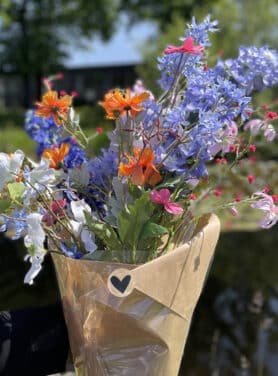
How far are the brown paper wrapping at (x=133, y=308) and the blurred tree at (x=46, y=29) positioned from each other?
22.3 metres

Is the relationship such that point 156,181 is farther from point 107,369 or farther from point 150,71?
point 150,71

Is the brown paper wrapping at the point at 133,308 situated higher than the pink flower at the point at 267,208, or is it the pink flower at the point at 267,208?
the pink flower at the point at 267,208

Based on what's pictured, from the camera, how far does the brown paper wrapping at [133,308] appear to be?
105 cm

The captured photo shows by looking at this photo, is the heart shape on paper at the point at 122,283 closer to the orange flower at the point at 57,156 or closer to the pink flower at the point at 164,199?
the pink flower at the point at 164,199

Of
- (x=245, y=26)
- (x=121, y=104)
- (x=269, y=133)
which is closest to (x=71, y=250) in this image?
(x=121, y=104)

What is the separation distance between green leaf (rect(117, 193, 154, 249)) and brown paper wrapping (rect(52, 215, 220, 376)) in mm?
72

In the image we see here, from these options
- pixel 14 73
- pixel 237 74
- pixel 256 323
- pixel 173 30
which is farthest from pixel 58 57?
pixel 237 74

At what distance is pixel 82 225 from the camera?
3.74 feet

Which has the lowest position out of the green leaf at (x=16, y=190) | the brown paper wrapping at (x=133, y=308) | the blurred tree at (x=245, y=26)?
the blurred tree at (x=245, y=26)

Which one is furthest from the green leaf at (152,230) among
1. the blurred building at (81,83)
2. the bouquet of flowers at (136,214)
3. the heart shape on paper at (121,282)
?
the blurred building at (81,83)

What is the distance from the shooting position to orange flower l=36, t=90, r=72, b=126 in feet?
4.09

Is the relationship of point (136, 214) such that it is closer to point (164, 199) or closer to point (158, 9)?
point (164, 199)

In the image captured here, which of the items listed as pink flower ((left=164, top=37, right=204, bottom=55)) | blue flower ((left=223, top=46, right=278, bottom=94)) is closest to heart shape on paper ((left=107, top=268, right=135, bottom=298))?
pink flower ((left=164, top=37, right=204, bottom=55))

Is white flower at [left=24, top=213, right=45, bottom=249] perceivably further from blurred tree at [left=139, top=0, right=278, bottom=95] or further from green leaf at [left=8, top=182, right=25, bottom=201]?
blurred tree at [left=139, top=0, right=278, bottom=95]
